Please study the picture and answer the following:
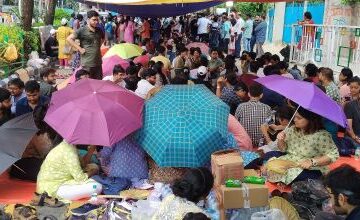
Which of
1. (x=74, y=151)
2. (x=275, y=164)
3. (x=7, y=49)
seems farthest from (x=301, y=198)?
(x=7, y=49)

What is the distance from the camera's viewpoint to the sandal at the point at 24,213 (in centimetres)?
419

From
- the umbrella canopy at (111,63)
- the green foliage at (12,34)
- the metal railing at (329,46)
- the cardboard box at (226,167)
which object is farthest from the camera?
the green foliage at (12,34)

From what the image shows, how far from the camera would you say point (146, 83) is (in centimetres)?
717

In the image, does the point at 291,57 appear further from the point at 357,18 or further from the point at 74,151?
the point at 74,151

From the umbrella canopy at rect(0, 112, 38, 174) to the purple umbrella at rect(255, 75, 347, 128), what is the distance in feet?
8.19

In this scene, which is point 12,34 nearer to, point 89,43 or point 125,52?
point 125,52

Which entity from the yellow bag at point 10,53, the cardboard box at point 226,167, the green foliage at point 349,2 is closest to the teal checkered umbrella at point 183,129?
the cardboard box at point 226,167

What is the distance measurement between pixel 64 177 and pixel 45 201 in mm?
365

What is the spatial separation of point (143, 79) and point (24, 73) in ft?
9.45

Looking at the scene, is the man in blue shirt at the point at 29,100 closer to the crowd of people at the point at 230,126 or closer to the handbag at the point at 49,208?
the crowd of people at the point at 230,126

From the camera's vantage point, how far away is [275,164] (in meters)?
5.16

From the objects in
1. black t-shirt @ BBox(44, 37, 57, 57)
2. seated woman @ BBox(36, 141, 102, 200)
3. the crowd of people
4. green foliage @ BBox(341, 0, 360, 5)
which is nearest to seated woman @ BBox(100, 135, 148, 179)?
the crowd of people

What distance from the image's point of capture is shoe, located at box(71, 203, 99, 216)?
4.37 m

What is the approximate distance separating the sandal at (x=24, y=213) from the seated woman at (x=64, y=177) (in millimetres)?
390
